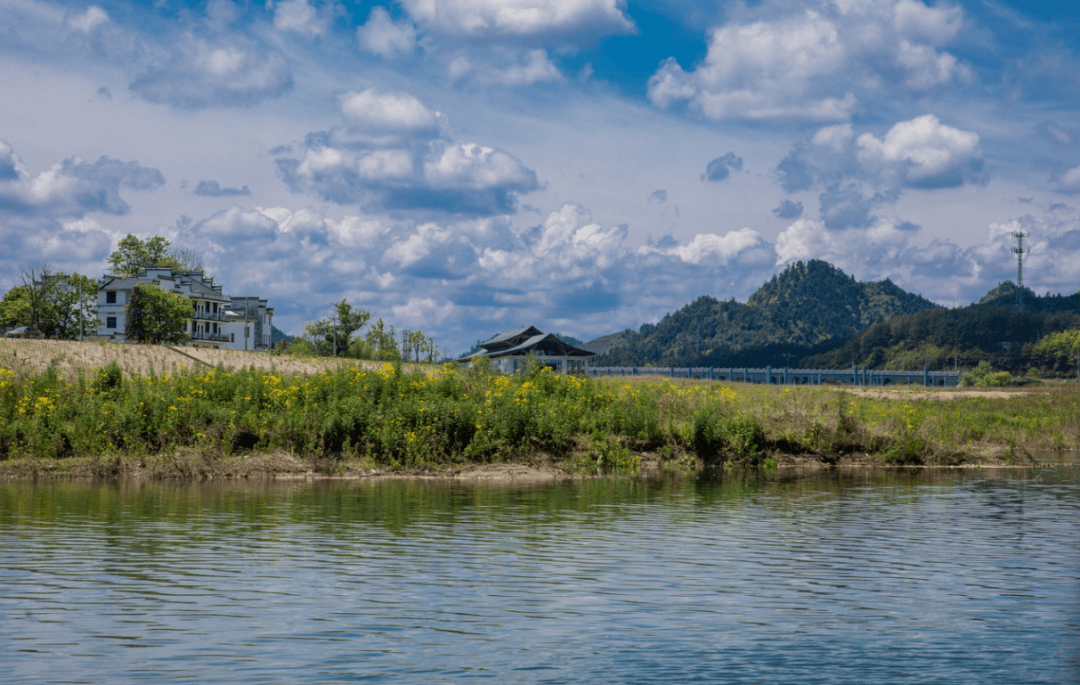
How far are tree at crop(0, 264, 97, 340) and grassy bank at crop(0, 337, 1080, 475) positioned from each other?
84414mm

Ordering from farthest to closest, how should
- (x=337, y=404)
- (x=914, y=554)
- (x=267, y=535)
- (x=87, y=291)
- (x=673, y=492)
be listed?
(x=87, y=291) < (x=337, y=404) < (x=673, y=492) < (x=267, y=535) < (x=914, y=554)

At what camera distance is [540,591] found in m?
14.9

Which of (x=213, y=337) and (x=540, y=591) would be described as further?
(x=213, y=337)

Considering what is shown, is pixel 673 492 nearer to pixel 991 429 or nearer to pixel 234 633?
pixel 234 633

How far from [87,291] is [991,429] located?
368 feet

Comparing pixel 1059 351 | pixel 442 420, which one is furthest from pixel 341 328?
pixel 1059 351

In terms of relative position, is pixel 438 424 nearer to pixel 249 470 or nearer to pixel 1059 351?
pixel 249 470

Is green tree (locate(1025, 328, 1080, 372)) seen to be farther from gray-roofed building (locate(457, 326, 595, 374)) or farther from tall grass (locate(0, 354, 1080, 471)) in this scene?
tall grass (locate(0, 354, 1080, 471))

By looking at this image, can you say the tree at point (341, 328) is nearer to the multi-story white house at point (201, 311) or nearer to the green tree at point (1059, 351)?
the multi-story white house at point (201, 311)

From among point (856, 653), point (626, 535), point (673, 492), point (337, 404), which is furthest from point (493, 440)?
point (856, 653)

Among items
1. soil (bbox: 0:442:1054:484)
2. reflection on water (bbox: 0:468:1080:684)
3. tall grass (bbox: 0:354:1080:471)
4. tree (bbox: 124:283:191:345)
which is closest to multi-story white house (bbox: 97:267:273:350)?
tree (bbox: 124:283:191:345)

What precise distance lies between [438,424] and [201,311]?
109 metres

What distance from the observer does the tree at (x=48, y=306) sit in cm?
11706

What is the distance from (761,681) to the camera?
10.5m
